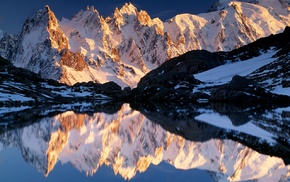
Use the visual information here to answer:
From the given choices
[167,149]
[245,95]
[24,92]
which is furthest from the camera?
[24,92]

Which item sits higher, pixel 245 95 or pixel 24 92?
pixel 24 92

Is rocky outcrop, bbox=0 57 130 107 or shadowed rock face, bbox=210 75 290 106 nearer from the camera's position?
shadowed rock face, bbox=210 75 290 106

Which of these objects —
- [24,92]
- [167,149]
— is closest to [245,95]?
[24,92]

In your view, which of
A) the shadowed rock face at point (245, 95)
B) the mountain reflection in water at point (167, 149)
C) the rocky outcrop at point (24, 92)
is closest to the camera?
the mountain reflection in water at point (167, 149)

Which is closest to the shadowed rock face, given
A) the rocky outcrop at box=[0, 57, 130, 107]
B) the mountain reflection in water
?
the rocky outcrop at box=[0, 57, 130, 107]

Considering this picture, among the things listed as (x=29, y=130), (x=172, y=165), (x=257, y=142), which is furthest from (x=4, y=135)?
(x=257, y=142)

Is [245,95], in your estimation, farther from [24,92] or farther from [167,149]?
[167,149]

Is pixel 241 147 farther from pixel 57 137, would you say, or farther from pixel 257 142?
pixel 57 137

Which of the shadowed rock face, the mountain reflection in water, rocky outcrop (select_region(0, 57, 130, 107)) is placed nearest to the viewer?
the mountain reflection in water

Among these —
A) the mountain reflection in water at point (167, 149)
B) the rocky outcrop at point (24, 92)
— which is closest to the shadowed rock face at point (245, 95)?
the rocky outcrop at point (24, 92)

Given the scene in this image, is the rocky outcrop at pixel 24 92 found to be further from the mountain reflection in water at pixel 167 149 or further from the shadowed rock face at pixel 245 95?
the mountain reflection in water at pixel 167 149

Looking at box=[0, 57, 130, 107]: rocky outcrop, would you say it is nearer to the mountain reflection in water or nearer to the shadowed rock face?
the shadowed rock face
